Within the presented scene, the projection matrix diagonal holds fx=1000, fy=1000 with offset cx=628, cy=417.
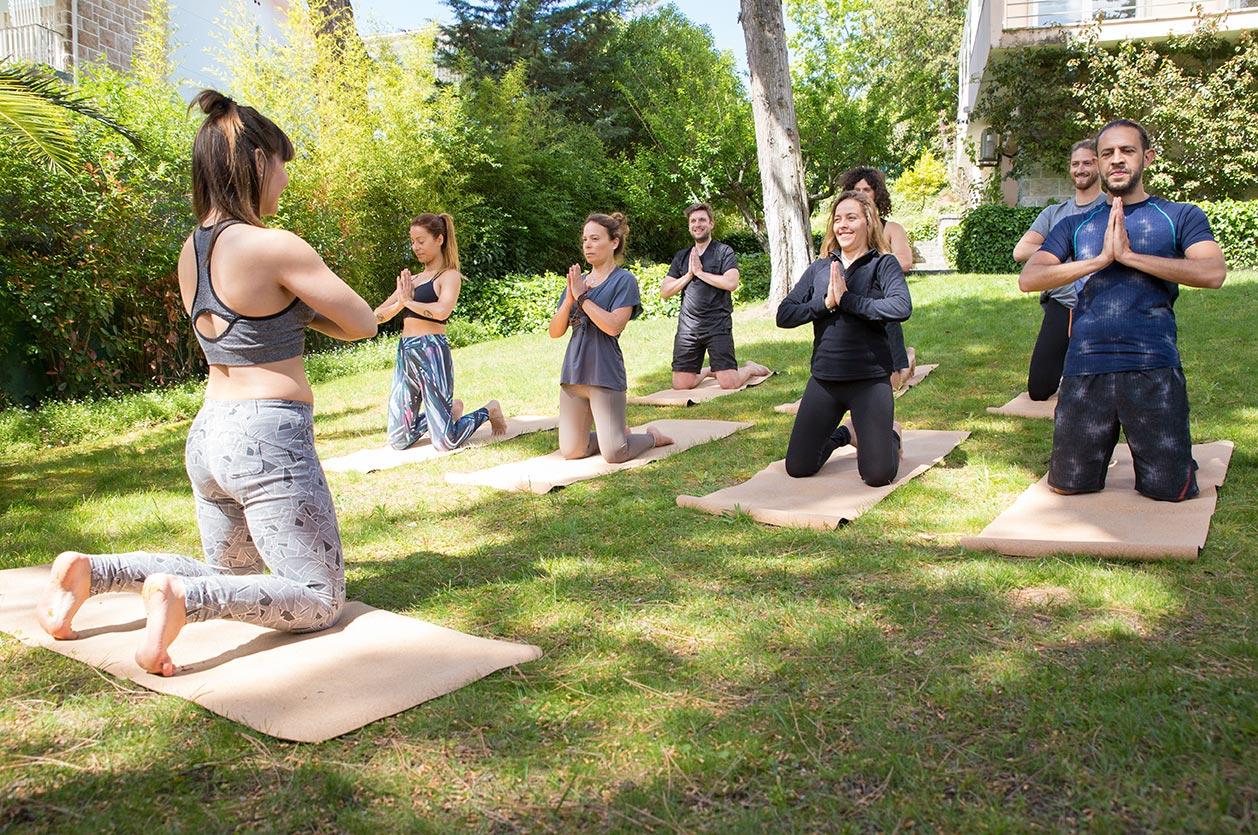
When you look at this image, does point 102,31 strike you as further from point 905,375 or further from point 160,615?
point 160,615

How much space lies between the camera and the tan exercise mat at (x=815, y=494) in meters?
4.68

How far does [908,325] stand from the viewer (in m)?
11.6

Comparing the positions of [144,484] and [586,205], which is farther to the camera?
[586,205]

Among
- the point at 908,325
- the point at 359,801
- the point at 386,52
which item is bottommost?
the point at 359,801

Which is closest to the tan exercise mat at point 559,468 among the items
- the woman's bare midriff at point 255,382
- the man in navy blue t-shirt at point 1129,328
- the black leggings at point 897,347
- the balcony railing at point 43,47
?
the black leggings at point 897,347

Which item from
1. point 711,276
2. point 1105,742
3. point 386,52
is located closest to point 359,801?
point 1105,742

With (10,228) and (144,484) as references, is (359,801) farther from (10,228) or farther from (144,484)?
(10,228)

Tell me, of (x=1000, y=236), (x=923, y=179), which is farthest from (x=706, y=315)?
(x=923, y=179)

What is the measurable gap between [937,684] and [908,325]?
9203mm

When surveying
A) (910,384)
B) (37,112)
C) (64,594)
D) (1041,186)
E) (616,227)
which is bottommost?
(64,594)

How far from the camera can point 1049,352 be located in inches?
277

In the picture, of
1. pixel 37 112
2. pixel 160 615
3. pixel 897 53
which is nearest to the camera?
pixel 160 615

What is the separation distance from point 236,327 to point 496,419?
14.2 feet

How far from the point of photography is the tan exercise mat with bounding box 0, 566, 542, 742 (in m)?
2.81
